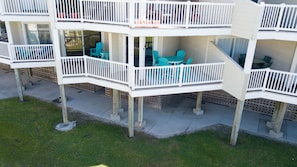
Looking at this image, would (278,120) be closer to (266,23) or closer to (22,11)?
(266,23)

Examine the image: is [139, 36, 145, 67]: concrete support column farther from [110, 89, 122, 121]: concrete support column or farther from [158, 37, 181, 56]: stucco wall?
[110, 89, 122, 121]: concrete support column

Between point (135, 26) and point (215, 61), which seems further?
point (215, 61)

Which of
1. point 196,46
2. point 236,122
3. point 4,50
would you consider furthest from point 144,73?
point 4,50

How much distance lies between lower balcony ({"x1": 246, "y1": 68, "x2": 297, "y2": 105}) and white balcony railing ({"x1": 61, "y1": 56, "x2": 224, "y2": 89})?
149cm

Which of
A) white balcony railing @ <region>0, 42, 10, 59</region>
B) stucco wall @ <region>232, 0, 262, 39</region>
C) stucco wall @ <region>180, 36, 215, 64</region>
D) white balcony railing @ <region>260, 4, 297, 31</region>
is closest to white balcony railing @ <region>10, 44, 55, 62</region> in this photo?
white balcony railing @ <region>0, 42, 10, 59</region>

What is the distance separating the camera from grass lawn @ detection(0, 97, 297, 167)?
10312 mm

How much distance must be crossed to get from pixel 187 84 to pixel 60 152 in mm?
6605

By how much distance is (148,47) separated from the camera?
484 inches

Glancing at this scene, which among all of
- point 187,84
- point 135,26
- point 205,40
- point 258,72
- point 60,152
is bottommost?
point 60,152

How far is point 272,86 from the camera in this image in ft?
35.2

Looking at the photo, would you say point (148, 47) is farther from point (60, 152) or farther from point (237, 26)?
point (60, 152)

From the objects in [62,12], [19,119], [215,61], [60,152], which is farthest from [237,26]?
[19,119]

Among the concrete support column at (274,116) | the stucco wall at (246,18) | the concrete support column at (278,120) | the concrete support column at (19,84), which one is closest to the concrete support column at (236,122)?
the concrete support column at (278,120)

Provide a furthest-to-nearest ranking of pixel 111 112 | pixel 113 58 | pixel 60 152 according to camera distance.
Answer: pixel 111 112, pixel 113 58, pixel 60 152
